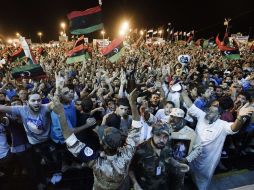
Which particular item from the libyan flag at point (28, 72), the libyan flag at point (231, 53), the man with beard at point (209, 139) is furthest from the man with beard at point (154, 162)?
the libyan flag at point (231, 53)

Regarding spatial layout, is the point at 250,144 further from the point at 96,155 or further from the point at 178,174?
the point at 96,155

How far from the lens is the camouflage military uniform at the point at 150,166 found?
12.5 feet

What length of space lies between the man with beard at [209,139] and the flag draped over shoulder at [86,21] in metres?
3.28

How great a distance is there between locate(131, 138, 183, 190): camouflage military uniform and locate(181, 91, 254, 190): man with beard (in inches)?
55.4

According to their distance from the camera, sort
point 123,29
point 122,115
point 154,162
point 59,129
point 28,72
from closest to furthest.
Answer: point 154,162 → point 122,115 → point 59,129 → point 28,72 → point 123,29

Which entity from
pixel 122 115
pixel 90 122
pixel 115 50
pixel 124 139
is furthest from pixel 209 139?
pixel 115 50

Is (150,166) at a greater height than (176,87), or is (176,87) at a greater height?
(176,87)

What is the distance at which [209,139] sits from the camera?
5.13 metres

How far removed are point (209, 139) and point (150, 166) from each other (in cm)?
182

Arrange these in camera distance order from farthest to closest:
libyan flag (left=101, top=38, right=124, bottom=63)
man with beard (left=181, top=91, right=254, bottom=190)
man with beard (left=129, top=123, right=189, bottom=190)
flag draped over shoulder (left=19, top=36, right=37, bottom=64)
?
flag draped over shoulder (left=19, top=36, right=37, bottom=64)
libyan flag (left=101, top=38, right=124, bottom=63)
man with beard (left=181, top=91, right=254, bottom=190)
man with beard (left=129, top=123, right=189, bottom=190)

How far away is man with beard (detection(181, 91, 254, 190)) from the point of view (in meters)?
5.10

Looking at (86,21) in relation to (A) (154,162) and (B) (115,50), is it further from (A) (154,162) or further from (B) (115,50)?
(A) (154,162)

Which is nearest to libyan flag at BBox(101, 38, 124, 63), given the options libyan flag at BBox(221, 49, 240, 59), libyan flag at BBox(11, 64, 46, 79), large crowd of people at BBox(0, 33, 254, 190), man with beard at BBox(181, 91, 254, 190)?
large crowd of people at BBox(0, 33, 254, 190)

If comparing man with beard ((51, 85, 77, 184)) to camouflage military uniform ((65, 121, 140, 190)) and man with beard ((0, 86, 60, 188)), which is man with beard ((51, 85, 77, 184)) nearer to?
man with beard ((0, 86, 60, 188))
